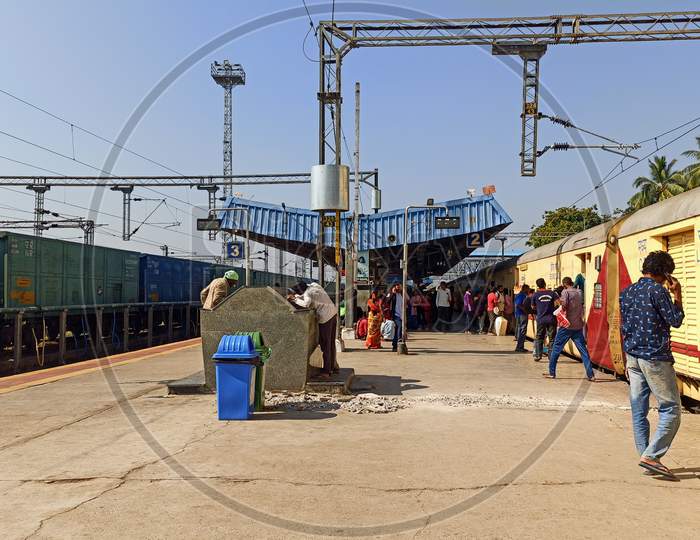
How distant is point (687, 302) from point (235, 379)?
5521 mm

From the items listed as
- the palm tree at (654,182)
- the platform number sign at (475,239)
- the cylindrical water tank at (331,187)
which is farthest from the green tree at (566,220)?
the cylindrical water tank at (331,187)

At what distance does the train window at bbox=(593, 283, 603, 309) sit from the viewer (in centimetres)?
1165

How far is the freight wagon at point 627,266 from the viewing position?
8.02 meters

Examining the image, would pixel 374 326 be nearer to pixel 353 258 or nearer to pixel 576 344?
pixel 353 258

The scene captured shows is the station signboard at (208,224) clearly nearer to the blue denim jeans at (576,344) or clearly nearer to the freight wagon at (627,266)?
the freight wagon at (627,266)

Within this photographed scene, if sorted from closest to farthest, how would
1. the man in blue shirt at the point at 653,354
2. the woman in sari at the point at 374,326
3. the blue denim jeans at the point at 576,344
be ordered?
the man in blue shirt at the point at 653,354, the blue denim jeans at the point at 576,344, the woman in sari at the point at 374,326

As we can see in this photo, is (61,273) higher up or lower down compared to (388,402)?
higher up

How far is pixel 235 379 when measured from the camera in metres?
7.33

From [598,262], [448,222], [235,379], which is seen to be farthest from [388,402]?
[448,222]

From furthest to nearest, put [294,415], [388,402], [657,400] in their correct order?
[388,402]
[294,415]
[657,400]

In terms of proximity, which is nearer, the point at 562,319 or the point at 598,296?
the point at 562,319

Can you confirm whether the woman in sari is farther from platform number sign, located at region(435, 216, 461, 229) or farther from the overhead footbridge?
the overhead footbridge

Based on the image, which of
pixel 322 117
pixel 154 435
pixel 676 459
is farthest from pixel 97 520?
pixel 322 117

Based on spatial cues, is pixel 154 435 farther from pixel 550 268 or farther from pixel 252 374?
pixel 550 268
